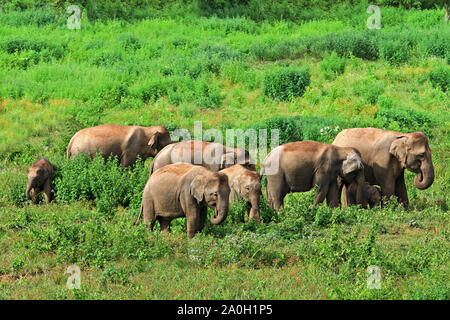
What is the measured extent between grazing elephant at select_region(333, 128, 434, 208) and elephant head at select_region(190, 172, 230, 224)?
4.70m

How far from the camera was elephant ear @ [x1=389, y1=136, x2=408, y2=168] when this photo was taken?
15797 millimetres

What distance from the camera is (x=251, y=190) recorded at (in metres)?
14.3

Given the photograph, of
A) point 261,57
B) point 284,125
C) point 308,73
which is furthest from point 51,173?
point 261,57

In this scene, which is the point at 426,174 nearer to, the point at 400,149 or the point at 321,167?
the point at 400,149

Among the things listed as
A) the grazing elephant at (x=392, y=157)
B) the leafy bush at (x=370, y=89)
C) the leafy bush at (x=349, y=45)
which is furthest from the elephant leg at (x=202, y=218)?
the leafy bush at (x=349, y=45)

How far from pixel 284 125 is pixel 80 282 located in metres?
12.2

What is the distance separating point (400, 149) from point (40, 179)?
7.44 meters

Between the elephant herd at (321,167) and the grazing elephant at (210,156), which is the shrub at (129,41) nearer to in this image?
the elephant herd at (321,167)

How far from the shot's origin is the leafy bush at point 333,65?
27108 millimetres

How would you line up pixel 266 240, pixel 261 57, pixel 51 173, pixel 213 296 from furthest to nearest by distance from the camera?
pixel 261 57
pixel 51 173
pixel 266 240
pixel 213 296

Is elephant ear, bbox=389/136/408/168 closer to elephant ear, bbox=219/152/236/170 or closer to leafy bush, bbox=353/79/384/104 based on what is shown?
elephant ear, bbox=219/152/236/170

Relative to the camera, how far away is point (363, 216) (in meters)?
14.4

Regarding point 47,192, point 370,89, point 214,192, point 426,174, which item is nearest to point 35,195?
point 47,192

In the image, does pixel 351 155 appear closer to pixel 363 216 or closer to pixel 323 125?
pixel 363 216
